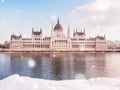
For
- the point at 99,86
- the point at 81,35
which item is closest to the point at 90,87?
the point at 99,86

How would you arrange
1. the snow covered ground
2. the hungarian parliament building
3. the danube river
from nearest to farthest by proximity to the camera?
1. the snow covered ground
2. the danube river
3. the hungarian parliament building

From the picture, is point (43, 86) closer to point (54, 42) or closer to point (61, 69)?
point (61, 69)

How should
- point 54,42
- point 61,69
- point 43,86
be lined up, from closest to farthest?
point 43,86
point 61,69
point 54,42

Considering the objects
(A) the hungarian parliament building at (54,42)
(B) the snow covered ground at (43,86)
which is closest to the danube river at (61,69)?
(B) the snow covered ground at (43,86)

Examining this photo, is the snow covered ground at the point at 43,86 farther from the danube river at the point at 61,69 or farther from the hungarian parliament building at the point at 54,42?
the hungarian parliament building at the point at 54,42

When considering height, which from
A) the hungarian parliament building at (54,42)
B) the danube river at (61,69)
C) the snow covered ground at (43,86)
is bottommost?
the danube river at (61,69)

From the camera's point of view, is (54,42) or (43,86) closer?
(43,86)

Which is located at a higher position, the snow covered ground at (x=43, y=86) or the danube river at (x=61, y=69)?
the snow covered ground at (x=43, y=86)

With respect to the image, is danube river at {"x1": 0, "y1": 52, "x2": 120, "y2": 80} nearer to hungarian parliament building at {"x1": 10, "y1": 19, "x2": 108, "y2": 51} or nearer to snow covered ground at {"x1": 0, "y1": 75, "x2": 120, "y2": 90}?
snow covered ground at {"x1": 0, "y1": 75, "x2": 120, "y2": 90}

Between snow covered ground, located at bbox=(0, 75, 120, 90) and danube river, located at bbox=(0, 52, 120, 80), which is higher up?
snow covered ground, located at bbox=(0, 75, 120, 90)

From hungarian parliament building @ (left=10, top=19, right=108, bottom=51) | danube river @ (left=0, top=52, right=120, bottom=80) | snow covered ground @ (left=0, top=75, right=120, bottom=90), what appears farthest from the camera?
hungarian parliament building @ (left=10, top=19, right=108, bottom=51)

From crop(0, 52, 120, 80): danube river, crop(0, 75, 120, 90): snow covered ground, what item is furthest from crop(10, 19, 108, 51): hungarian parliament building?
crop(0, 75, 120, 90): snow covered ground

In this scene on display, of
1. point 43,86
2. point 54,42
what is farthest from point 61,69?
point 54,42

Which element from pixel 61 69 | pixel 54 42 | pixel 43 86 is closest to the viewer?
pixel 43 86
